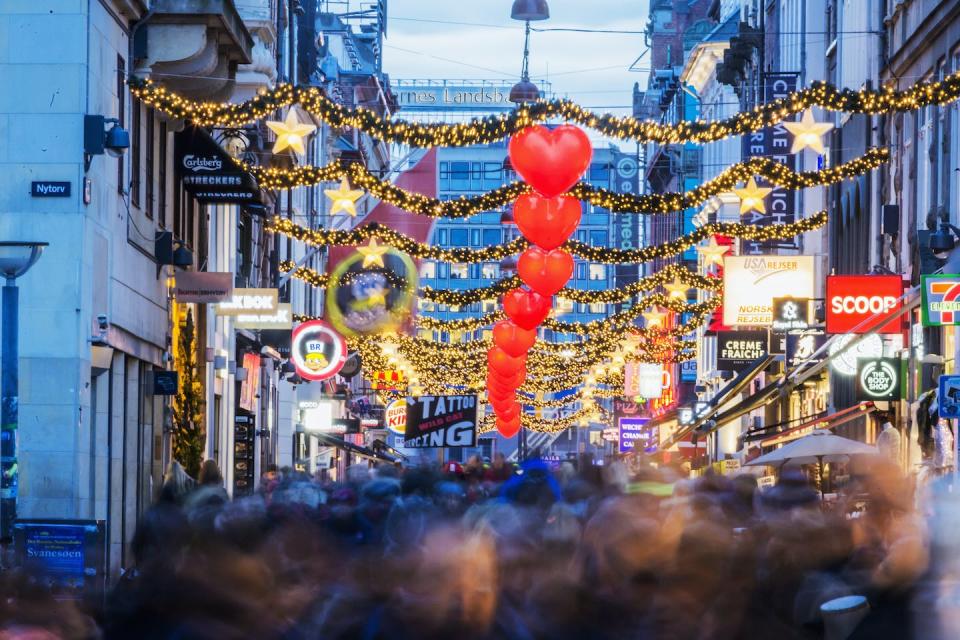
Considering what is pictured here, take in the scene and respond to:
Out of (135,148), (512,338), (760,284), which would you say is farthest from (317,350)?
(135,148)

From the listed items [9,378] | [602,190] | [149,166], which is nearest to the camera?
[9,378]

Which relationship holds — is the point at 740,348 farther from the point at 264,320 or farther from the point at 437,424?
the point at 437,424

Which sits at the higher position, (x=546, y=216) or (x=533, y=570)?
(x=546, y=216)

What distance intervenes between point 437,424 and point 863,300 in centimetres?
697

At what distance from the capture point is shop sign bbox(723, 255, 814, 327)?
37.5m

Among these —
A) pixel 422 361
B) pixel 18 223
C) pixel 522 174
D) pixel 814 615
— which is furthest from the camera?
pixel 422 361

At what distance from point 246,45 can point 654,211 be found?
22.8 feet

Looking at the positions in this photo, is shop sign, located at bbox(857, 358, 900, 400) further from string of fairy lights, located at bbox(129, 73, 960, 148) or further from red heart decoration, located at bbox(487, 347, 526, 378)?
red heart decoration, located at bbox(487, 347, 526, 378)

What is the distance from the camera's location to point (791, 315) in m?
35.6

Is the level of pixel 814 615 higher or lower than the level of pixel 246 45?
lower

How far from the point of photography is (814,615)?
1120 centimetres

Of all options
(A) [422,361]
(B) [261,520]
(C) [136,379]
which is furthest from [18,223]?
(A) [422,361]

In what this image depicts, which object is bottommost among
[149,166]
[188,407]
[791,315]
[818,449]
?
[818,449]

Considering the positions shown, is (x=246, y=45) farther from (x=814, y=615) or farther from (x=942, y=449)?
(x=814, y=615)
